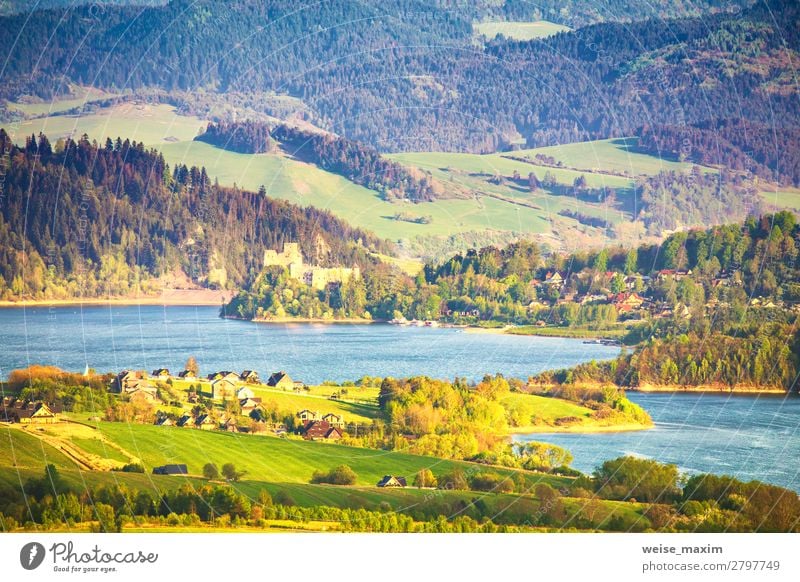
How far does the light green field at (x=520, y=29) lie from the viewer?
37250mm

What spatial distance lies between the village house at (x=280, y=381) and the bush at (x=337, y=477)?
3.64m

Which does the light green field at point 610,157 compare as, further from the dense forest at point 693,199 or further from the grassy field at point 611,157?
the dense forest at point 693,199

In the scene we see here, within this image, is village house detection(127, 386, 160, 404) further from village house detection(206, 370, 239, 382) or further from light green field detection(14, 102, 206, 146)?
light green field detection(14, 102, 206, 146)

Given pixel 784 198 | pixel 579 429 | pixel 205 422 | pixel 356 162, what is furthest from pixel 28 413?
pixel 784 198

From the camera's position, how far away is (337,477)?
2252cm

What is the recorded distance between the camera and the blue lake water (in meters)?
25.0

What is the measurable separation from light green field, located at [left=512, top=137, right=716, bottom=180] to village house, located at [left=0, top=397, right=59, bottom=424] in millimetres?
18617

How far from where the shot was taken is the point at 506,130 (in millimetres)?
40656

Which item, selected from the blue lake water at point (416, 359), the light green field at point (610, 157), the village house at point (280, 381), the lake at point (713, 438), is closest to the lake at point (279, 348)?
the blue lake water at point (416, 359)

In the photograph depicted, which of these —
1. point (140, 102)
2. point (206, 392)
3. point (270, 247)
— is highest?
point (140, 102)
